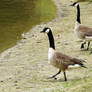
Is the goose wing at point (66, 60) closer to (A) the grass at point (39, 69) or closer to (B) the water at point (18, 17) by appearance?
(A) the grass at point (39, 69)

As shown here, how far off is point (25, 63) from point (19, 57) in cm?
146

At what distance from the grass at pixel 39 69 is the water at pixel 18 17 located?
1.55m

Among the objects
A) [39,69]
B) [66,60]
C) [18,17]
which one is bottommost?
[18,17]

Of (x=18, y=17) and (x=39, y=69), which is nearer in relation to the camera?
(x=39, y=69)

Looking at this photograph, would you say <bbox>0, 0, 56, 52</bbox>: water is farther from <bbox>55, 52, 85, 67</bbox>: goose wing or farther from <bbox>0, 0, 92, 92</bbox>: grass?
<bbox>55, 52, 85, 67</bbox>: goose wing

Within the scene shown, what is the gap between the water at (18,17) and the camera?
68.6 ft

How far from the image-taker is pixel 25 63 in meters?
13.5

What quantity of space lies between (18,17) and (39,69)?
57.9 feet

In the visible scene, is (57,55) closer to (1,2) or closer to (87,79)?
(87,79)

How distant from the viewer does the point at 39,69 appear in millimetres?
12109

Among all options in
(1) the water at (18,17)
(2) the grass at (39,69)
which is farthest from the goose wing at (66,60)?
(1) the water at (18,17)

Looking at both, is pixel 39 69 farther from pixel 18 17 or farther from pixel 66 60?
pixel 18 17

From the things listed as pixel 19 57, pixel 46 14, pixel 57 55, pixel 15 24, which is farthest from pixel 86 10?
pixel 57 55

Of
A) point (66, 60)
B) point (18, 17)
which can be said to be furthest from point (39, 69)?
point (18, 17)
